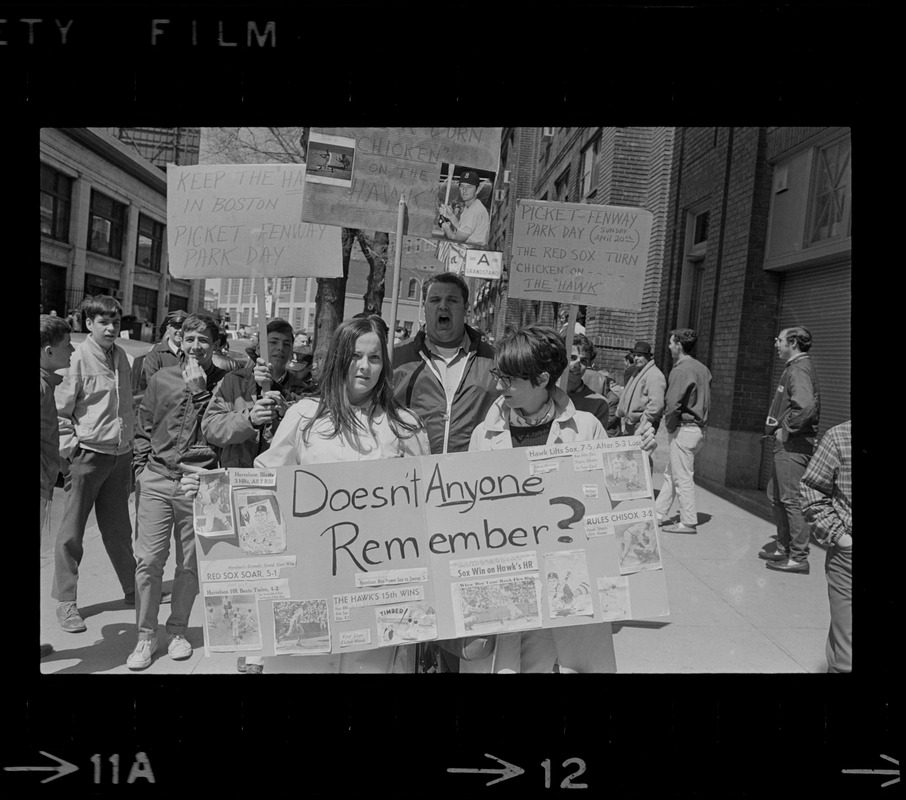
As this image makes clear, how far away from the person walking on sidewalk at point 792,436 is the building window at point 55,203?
3580mm

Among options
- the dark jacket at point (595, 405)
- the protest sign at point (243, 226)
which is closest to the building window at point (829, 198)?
the dark jacket at point (595, 405)

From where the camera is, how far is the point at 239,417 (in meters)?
2.96

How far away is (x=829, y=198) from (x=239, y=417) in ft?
11.2

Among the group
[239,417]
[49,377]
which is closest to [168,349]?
[49,377]

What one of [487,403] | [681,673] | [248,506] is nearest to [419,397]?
[487,403]

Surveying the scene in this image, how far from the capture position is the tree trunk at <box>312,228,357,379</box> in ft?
24.9

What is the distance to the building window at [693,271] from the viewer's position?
602cm

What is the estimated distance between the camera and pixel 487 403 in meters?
3.26

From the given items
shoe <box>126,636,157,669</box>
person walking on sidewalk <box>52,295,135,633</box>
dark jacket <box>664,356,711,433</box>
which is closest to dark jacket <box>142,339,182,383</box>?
person walking on sidewalk <box>52,295,135,633</box>

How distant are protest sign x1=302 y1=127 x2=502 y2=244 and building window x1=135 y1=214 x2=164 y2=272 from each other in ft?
4.24

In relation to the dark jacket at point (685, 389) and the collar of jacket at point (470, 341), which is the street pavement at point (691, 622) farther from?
the collar of jacket at point (470, 341)
